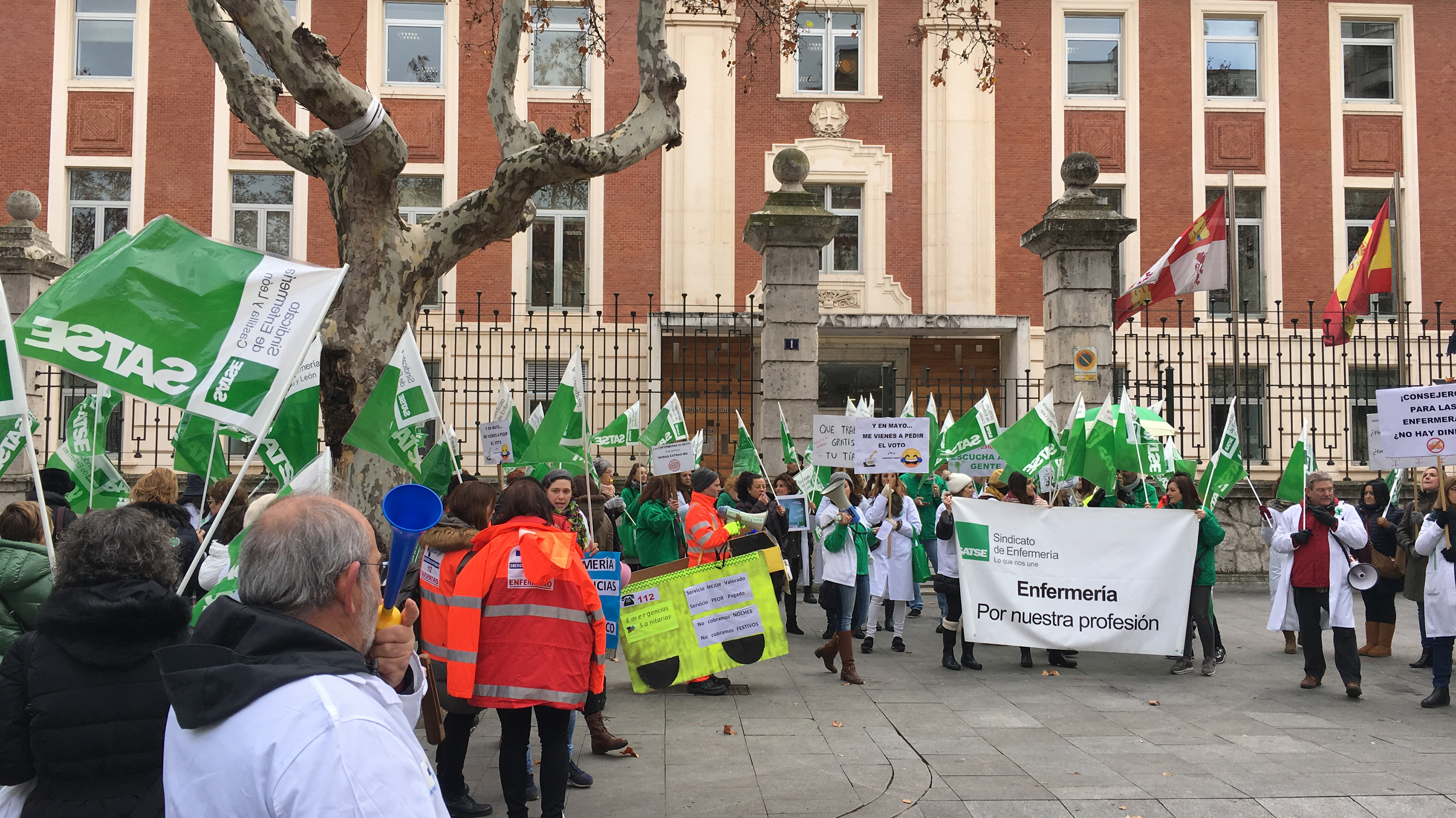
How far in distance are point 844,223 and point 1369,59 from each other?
39.8ft

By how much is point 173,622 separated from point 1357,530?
8976mm

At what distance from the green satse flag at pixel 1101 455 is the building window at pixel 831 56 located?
50.2 ft

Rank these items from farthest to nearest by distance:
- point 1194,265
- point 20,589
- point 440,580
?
point 1194,265, point 440,580, point 20,589

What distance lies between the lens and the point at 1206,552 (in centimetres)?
995

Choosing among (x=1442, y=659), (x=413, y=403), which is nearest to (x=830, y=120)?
(x=1442, y=659)

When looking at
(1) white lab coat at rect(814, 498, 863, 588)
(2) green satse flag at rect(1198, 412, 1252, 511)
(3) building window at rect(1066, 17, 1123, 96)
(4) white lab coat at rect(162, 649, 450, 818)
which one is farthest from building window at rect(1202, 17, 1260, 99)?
(4) white lab coat at rect(162, 649, 450, 818)

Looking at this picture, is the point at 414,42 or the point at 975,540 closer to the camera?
the point at 975,540

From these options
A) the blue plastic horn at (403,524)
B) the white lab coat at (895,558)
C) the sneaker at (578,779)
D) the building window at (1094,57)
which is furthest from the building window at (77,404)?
the building window at (1094,57)

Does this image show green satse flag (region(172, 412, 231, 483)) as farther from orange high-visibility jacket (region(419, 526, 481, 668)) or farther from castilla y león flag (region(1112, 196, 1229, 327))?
castilla y león flag (region(1112, 196, 1229, 327))

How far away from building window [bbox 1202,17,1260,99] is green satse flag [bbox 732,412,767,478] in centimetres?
1682

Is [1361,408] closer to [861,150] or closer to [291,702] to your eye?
[861,150]

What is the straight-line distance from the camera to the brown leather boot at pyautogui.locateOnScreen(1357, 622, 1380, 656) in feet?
35.3

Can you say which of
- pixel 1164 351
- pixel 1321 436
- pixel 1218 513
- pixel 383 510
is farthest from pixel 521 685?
pixel 1321 436

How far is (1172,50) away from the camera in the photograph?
24.5 m
